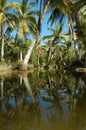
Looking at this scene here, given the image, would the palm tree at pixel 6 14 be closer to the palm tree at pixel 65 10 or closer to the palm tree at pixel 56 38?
the palm tree at pixel 65 10

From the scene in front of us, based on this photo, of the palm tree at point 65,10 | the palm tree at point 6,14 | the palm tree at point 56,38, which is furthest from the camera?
the palm tree at point 56,38

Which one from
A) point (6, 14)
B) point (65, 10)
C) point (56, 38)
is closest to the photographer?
point (65, 10)

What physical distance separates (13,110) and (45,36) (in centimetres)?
4796

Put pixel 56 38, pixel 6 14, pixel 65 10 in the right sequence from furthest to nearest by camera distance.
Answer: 1. pixel 56 38
2. pixel 6 14
3. pixel 65 10

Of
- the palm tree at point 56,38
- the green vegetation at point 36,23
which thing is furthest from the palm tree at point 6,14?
the palm tree at point 56,38

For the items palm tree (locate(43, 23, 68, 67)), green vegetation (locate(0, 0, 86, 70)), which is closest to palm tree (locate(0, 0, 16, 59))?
green vegetation (locate(0, 0, 86, 70))

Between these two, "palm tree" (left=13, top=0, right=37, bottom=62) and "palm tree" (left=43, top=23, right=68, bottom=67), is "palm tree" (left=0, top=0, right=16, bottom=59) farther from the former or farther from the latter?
"palm tree" (left=43, top=23, right=68, bottom=67)

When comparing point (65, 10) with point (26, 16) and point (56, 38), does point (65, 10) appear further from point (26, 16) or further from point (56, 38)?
point (56, 38)

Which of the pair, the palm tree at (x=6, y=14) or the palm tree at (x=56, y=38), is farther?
the palm tree at (x=56, y=38)

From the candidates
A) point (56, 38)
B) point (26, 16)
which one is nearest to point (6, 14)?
point (26, 16)

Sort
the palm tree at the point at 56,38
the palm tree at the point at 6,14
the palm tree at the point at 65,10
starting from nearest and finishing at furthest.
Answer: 1. the palm tree at the point at 65,10
2. the palm tree at the point at 6,14
3. the palm tree at the point at 56,38

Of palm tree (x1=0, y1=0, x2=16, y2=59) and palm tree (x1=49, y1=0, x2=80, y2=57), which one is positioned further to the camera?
palm tree (x1=0, y1=0, x2=16, y2=59)

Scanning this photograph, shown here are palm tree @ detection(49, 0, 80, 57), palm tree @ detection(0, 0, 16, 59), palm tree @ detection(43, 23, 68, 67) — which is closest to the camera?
palm tree @ detection(49, 0, 80, 57)

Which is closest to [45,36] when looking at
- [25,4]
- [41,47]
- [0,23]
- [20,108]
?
[41,47]
